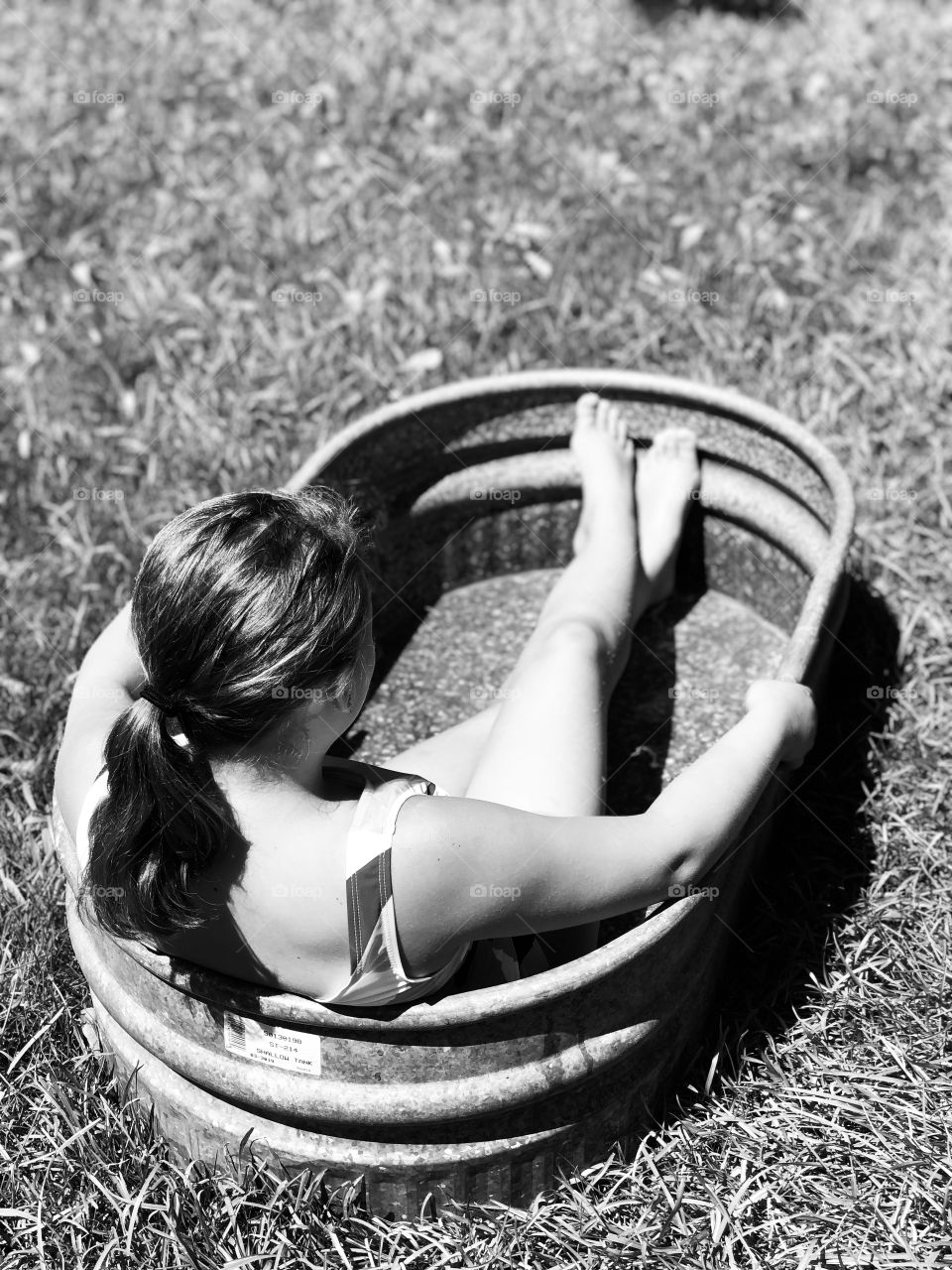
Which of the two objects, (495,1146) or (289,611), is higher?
(289,611)

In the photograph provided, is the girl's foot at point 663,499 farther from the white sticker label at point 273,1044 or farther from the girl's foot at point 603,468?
the white sticker label at point 273,1044

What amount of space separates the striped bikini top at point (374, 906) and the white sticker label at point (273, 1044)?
54mm

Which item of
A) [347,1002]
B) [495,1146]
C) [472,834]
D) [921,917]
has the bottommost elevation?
[921,917]

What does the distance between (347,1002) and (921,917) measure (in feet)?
3.67

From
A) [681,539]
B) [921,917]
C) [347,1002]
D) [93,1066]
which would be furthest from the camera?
[681,539]

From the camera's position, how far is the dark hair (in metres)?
1.48

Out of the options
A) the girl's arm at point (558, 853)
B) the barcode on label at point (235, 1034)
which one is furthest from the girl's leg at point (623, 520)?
the barcode on label at point (235, 1034)

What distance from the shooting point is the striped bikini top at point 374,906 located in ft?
5.07

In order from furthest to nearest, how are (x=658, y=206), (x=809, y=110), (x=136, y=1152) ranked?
(x=809, y=110), (x=658, y=206), (x=136, y=1152)

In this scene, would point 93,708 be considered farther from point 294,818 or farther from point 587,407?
point 587,407

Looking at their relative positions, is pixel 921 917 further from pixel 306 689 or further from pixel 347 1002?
pixel 306 689

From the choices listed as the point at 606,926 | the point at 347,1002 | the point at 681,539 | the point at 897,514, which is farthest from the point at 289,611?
the point at 897,514

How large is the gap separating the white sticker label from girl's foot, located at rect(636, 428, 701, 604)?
1.35 meters

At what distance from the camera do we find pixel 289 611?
1.50 meters
